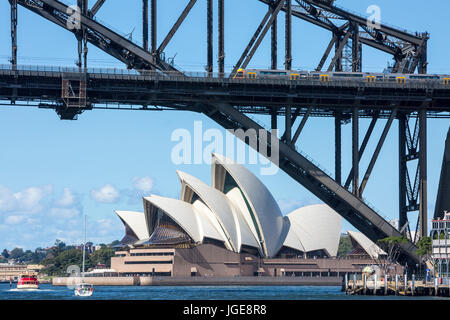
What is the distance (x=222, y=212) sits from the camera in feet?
495

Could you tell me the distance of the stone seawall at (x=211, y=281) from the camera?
153250 millimetres

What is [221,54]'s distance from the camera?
3521 inches

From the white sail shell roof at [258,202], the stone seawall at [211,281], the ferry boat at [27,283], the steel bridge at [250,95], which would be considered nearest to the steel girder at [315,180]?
the steel bridge at [250,95]

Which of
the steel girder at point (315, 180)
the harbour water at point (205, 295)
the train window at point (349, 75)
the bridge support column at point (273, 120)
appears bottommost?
the harbour water at point (205, 295)

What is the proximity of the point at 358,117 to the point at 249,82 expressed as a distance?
11454mm

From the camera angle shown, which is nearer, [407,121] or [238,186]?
[407,121]

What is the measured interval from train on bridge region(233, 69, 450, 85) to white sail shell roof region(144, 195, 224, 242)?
65.8 meters

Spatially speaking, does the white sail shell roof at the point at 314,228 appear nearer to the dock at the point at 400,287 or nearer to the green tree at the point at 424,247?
the dock at the point at 400,287

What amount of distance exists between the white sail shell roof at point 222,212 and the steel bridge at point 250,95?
57.3 meters

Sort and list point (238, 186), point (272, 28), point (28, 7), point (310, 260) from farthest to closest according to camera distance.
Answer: point (310, 260), point (238, 186), point (272, 28), point (28, 7)

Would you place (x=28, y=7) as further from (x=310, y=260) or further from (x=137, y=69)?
(x=310, y=260)

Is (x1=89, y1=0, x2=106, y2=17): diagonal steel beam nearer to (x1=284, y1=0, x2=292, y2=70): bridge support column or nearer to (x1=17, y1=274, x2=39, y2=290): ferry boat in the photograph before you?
(x1=284, y1=0, x2=292, y2=70): bridge support column
